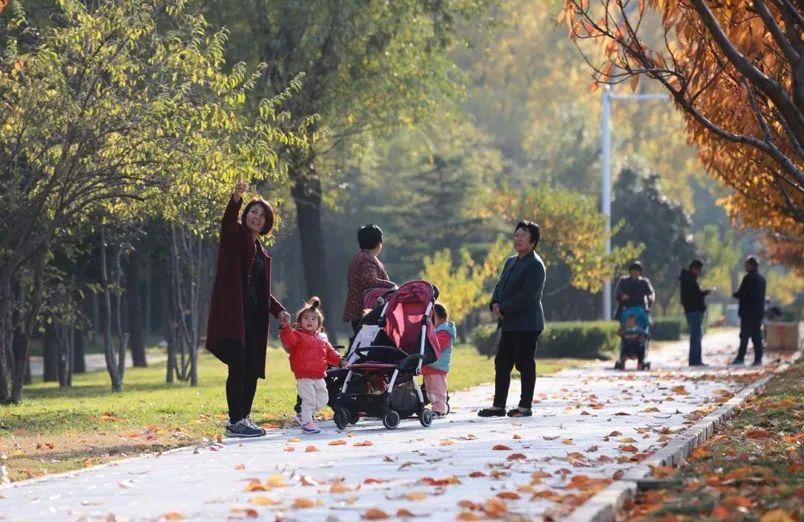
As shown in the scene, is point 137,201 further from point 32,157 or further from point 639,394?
point 639,394

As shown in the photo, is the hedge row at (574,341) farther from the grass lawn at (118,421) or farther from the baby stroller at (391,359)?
the baby stroller at (391,359)

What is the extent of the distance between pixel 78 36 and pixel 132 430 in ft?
17.7

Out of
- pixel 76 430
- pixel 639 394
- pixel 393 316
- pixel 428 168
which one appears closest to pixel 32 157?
pixel 76 430

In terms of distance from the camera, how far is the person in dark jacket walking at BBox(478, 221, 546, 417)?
16.1 meters

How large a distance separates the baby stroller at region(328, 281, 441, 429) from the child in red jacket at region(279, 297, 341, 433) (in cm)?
20

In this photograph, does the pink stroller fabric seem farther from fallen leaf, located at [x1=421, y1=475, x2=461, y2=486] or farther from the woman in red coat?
fallen leaf, located at [x1=421, y1=475, x2=461, y2=486]

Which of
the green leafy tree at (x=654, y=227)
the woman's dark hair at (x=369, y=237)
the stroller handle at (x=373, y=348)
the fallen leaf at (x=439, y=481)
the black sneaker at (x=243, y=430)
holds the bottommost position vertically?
the fallen leaf at (x=439, y=481)

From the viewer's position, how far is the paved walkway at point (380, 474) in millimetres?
8914

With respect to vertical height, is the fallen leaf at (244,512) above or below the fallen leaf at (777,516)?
below

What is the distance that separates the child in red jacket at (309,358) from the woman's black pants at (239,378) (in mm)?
435

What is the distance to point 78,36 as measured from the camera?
1883cm

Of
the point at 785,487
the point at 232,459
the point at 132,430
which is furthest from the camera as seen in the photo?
the point at 132,430

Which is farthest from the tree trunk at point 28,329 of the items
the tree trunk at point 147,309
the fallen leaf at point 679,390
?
the tree trunk at point 147,309

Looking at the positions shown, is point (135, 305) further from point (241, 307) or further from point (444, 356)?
point (241, 307)
